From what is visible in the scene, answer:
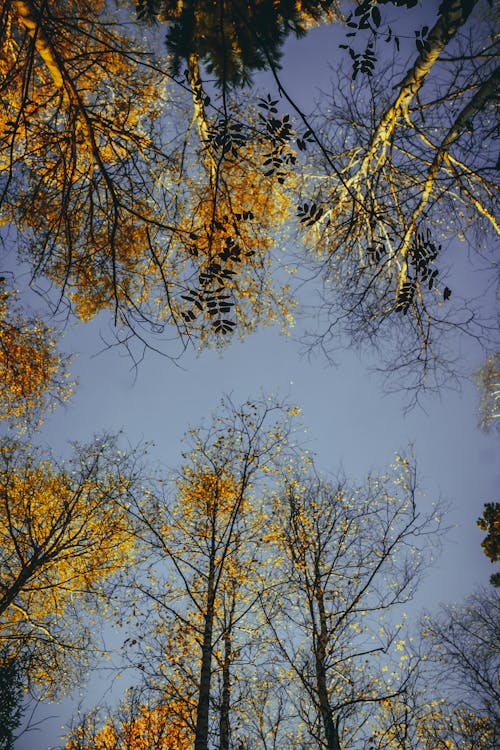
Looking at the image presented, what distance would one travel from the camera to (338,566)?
6.99 meters

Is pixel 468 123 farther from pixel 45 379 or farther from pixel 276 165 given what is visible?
pixel 45 379

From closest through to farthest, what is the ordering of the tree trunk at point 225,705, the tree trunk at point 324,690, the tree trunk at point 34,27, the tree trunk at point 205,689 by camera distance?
the tree trunk at point 34,27 < the tree trunk at point 205,689 < the tree trunk at point 324,690 < the tree trunk at point 225,705

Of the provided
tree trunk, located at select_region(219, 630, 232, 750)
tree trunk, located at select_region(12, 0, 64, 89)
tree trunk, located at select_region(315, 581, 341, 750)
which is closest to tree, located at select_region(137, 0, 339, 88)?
tree trunk, located at select_region(12, 0, 64, 89)

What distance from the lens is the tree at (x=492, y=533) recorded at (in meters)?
6.35

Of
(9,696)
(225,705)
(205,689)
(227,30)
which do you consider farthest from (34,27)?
(9,696)

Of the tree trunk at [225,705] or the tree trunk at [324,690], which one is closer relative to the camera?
the tree trunk at [324,690]

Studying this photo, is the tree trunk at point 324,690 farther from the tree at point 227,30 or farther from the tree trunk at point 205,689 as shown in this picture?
the tree at point 227,30

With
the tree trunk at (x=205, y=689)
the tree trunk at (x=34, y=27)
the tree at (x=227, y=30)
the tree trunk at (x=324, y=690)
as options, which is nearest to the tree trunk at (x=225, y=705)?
the tree trunk at (x=205, y=689)

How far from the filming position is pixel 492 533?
649 centimetres

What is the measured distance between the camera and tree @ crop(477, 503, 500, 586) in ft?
20.8

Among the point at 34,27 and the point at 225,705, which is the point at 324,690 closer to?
the point at 225,705

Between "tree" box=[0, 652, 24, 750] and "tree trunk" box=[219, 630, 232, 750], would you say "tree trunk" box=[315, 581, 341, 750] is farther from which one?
"tree" box=[0, 652, 24, 750]

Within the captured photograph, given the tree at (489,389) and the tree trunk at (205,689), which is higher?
the tree at (489,389)

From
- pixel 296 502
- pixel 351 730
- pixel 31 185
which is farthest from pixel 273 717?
pixel 31 185
